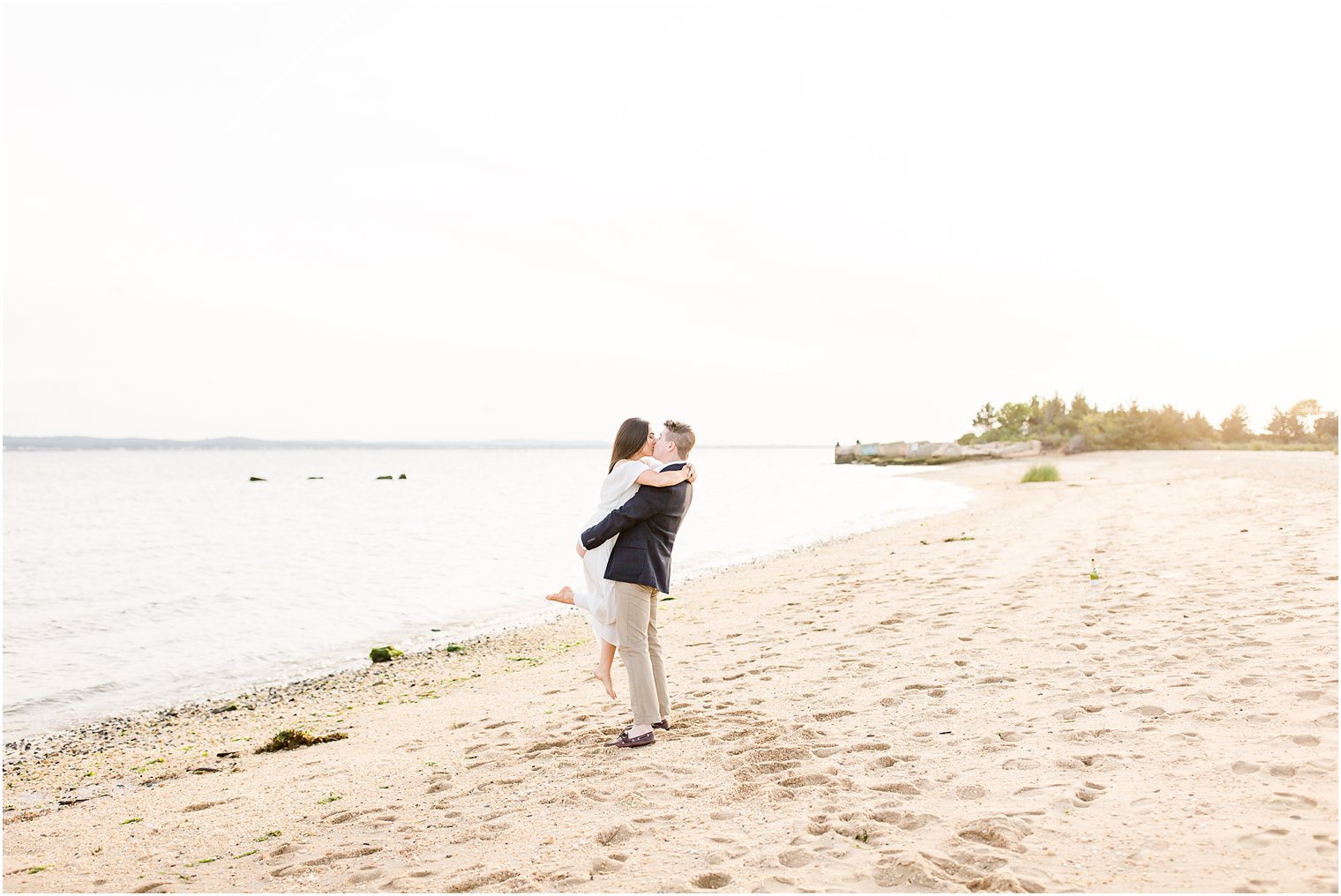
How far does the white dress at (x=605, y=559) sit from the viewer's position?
5422 mm

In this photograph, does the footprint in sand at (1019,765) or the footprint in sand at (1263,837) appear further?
the footprint in sand at (1019,765)

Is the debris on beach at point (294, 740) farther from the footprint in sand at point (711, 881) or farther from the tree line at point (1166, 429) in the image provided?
the tree line at point (1166, 429)

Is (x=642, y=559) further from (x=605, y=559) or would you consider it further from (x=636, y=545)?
(x=605, y=559)

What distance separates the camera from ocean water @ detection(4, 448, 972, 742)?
11.1m

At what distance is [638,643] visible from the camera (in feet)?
18.3

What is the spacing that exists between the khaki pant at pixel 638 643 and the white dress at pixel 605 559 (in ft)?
0.23

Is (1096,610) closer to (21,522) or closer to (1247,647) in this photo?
(1247,647)

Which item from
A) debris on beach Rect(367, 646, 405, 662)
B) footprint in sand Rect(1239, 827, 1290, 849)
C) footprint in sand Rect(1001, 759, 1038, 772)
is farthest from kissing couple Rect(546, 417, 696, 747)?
debris on beach Rect(367, 646, 405, 662)

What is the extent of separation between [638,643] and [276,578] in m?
16.4

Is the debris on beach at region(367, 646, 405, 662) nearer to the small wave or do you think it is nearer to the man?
the small wave

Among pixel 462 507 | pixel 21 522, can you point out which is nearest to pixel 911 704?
pixel 462 507

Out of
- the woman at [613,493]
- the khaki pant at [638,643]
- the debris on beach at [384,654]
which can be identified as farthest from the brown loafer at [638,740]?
the debris on beach at [384,654]

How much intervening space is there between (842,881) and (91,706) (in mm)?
9752

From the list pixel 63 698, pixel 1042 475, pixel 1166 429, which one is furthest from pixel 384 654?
pixel 1166 429
